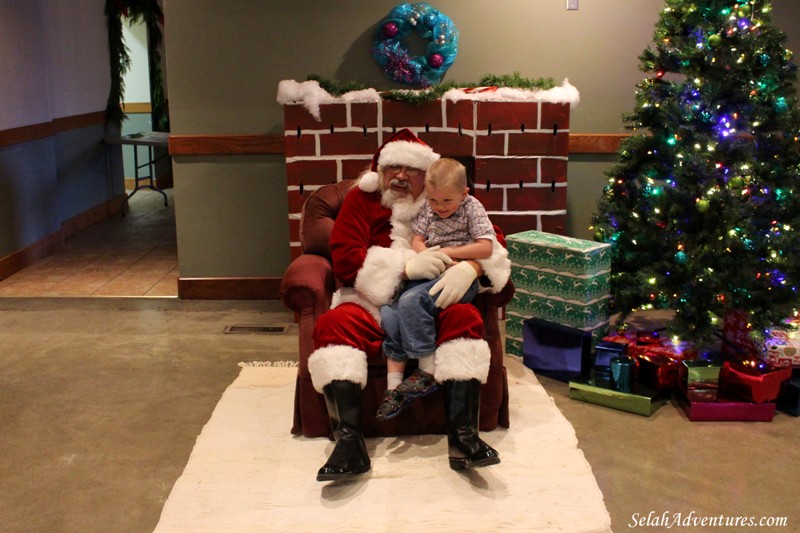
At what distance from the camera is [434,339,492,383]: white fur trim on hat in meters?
2.94

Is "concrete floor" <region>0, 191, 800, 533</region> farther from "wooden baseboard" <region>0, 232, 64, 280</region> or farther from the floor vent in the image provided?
"wooden baseboard" <region>0, 232, 64, 280</region>

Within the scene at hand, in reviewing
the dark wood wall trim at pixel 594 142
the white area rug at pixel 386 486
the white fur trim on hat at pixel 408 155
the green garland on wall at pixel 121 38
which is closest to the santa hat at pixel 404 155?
the white fur trim on hat at pixel 408 155

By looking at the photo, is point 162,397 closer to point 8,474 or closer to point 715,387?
point 8,474

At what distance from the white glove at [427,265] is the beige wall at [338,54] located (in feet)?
6.18

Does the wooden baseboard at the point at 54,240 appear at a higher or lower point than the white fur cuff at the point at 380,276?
lower

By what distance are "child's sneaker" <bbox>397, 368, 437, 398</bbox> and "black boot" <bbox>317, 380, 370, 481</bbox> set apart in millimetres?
162

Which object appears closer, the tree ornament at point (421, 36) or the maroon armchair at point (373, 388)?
the maroon armchair at point (373, 388)

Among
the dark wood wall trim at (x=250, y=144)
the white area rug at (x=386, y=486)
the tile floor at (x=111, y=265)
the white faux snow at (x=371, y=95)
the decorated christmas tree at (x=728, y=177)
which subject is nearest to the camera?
the white area rug at (x=386, y=486)

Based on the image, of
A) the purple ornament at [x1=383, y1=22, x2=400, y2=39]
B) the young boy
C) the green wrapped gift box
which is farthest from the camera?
the purple ornament at [x1=383, y1=22, x2=400, y2=39]

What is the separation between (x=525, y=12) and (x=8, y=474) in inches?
135

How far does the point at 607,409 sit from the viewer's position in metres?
3.50

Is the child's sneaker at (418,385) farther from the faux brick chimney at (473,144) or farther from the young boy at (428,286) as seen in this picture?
the faux brick chimney at (473,144)

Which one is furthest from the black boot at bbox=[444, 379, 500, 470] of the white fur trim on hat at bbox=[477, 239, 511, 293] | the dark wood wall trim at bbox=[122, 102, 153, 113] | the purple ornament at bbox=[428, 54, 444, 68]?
the dark wood wall trim at bbox=[122, 102, 153, 113]

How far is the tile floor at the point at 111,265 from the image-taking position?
5.30 meters
